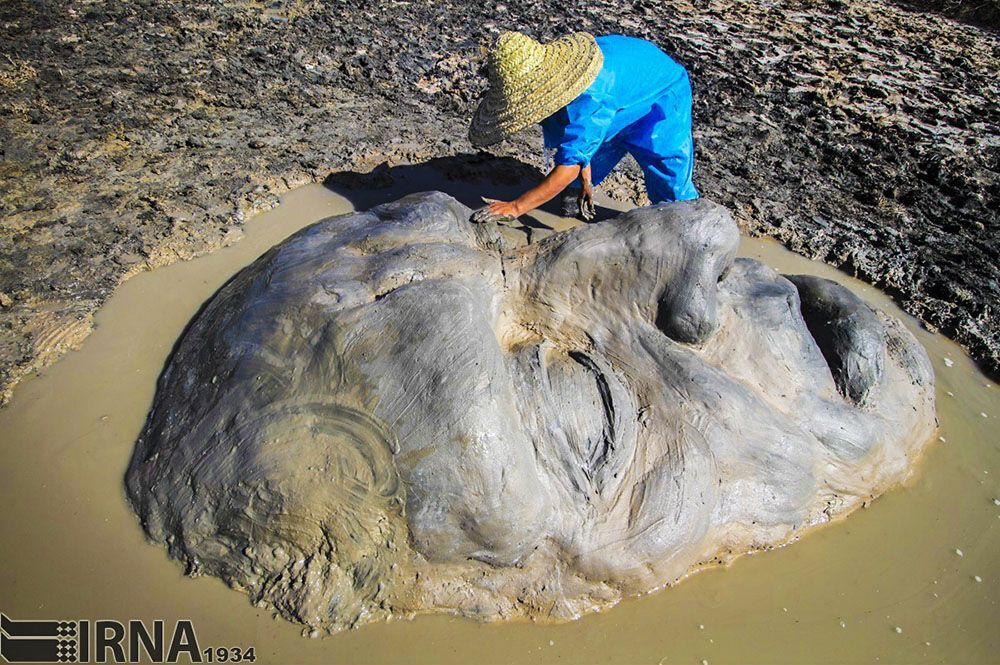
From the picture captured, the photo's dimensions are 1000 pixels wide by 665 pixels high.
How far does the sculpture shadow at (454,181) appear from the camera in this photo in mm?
4273

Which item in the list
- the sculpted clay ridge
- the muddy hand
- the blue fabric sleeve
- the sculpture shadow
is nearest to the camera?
the sculpted clay ridge

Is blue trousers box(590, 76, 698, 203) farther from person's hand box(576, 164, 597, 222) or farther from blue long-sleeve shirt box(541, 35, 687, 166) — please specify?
person's hand box(576, 164, 597, 222)

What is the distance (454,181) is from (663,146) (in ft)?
4.29

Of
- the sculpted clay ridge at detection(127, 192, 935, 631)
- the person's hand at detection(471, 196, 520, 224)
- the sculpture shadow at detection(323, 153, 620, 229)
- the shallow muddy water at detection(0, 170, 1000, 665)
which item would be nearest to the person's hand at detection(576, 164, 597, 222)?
the sculpture shadow at detection(323, 153, 620, 229)

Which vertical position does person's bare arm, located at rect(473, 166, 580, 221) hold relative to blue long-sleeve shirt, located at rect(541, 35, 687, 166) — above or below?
below

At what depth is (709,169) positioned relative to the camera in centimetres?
476

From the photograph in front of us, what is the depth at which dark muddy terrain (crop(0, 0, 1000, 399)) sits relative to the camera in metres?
3.71

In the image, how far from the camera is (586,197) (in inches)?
154

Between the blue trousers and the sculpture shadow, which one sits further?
the sculpture shadow

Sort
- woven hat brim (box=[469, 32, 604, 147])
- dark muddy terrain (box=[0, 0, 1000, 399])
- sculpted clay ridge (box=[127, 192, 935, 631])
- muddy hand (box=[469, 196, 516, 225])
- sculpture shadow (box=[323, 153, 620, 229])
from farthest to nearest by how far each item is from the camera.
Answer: sculpture shadow (box=[323, 153, 620, 229])
dark muddy terrain (box=[0, 0, 1000, 399])
woven hat brim (box=[469, 32, 604, 147])
muddy hand (box=[469, 196, 516, 225])
sculpted clay ridge (box=[127, 192, 935, 631])

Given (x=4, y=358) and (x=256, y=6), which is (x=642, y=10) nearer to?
(x=256, y=6)

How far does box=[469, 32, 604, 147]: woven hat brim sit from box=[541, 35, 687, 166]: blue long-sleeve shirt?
9 cm

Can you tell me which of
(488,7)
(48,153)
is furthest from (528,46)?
(488,7)

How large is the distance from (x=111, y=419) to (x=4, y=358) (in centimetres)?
62
